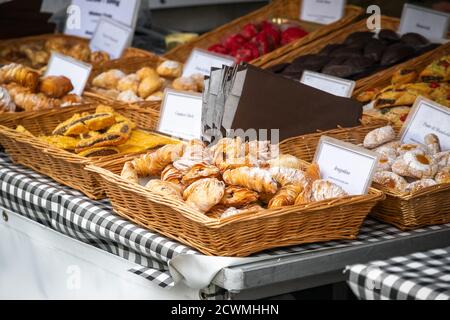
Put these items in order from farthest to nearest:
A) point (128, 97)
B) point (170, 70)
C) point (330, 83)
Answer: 1. point (170, 70)
2. point (128, 97)
3. point (330, 83)

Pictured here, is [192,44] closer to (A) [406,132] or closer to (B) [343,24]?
(B) [343,24]

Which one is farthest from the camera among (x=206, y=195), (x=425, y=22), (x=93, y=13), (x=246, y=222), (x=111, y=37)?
(x=93, y=13)

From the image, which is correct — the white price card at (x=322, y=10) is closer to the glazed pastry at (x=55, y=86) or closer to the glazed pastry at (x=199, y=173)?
the glazed pastry at (x=55, y=86)

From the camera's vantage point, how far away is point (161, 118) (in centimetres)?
324

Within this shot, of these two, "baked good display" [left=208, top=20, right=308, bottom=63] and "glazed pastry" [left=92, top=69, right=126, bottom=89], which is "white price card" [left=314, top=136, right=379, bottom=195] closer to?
"glazed pastry" [left=92, top=69, right=126, bottom=89]

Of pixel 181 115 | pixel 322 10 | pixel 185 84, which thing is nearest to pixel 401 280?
pixel 181 115

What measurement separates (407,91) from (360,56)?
0.69m

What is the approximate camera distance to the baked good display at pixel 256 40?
4398 millimetres

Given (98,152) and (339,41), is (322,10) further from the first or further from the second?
(98,152)

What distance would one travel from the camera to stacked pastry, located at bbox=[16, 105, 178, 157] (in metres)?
2.91

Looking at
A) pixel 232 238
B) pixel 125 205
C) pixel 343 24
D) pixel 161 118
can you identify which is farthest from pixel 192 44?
pixel 232 238

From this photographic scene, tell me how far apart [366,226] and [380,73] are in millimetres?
1365

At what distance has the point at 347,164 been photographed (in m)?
2.54

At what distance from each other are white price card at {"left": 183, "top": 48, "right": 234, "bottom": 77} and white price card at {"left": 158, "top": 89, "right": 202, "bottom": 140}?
0.84 m
